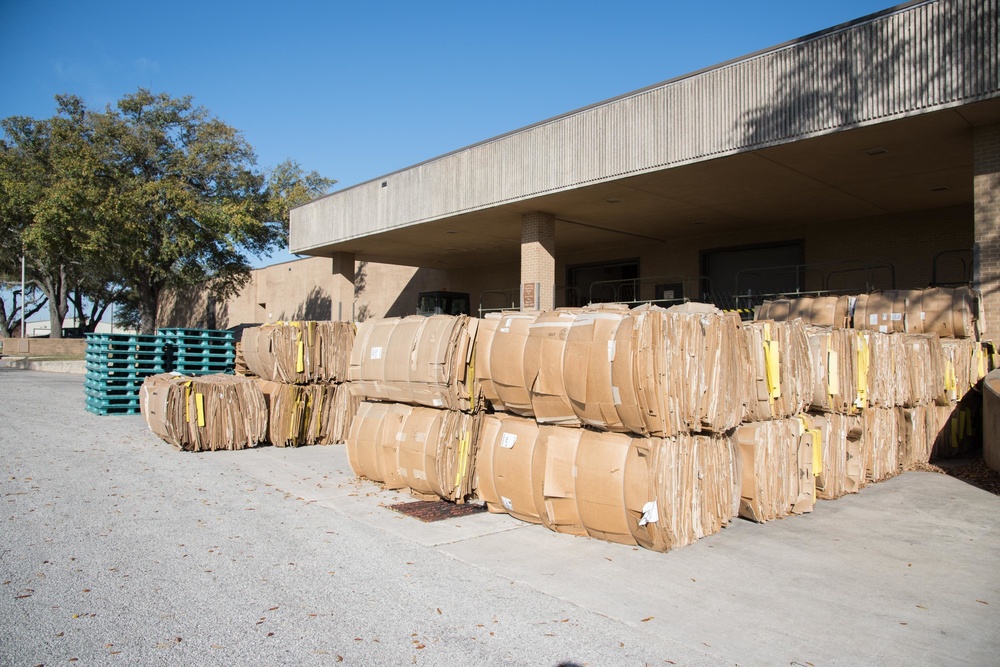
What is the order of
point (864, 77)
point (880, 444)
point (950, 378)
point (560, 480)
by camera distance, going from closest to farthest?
point (560, 480)
point (880, 444)
point (950, 378)
point (864, 77)

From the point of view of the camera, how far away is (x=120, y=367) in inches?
592

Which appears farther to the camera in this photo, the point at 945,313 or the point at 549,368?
the point at 945,313

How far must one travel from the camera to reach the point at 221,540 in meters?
5.77

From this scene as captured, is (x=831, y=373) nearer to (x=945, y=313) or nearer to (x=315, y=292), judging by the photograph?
(x=945, y=313)

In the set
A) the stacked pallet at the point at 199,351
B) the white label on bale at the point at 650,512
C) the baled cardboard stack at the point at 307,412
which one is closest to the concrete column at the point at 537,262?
the baled cardboard stack at the point at 307,412

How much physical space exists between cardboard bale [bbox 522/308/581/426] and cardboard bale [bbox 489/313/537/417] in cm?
8

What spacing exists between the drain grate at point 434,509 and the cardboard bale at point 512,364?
1200mm

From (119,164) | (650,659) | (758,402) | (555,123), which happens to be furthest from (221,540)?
(119,164)

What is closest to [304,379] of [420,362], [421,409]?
[421,409]

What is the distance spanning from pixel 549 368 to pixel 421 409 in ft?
7.26

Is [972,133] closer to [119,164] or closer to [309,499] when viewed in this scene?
[309,499]

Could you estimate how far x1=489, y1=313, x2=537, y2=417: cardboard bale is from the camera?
654cm

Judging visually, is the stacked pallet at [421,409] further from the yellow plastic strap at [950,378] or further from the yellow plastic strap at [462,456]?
the yellow plastic strap at [950,378]

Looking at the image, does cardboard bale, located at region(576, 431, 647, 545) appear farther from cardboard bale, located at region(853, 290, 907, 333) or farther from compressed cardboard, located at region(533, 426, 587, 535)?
cardboard bale, located at region(853, 290, 907, 333)
